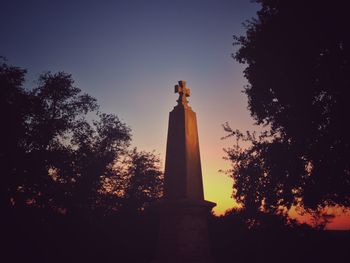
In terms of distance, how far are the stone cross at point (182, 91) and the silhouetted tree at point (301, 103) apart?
5121 millimetres

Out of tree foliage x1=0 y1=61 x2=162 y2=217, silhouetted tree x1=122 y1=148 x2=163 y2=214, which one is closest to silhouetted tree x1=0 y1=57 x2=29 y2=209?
tree foliage x1=0 y1=61 x2=162 y2=217

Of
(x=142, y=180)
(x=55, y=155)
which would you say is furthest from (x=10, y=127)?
(x=142, y=180)

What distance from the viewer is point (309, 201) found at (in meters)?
12.0

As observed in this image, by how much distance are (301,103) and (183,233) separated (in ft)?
25.1

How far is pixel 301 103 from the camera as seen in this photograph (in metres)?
12.0

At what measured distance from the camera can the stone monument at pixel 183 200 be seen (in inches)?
279

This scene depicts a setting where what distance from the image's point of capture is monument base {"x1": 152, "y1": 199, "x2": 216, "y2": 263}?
7008mm

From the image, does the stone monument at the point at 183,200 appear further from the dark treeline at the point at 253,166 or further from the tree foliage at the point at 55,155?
the tree foliage at the point at 55,155

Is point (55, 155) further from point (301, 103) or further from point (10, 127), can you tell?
point (301, 103)

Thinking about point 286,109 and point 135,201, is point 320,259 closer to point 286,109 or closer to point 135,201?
point 286,109

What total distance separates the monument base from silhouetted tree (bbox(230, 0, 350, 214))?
6228 millimetres

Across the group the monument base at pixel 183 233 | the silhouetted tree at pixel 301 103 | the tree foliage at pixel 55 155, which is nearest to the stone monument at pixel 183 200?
the monument base at pixel 183 233

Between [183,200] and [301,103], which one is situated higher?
[301,103]

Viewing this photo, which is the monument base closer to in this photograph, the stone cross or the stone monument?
the stone monument
